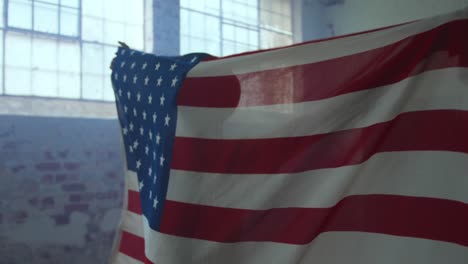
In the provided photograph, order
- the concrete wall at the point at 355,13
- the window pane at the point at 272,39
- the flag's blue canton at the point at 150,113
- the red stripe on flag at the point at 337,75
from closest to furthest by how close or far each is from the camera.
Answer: the red stripe on flag at the point at 337,75 → the flag's blue canton at the point at 150,113 → the concrete wall at the point at 355,13 → the window pane at the point at 272,39

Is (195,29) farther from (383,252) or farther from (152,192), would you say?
(383,252)

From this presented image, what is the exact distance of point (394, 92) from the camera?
101 cm

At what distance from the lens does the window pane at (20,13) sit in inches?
92.8

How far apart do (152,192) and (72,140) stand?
146 cm

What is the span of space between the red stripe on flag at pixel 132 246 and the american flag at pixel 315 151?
0.26 metres

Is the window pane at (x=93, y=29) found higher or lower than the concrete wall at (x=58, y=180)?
higher

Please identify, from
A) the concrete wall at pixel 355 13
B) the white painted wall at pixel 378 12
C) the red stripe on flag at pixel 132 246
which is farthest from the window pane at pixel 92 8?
the white painted wall at pixel 378 12

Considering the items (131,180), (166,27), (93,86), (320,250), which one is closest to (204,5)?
(166,27)

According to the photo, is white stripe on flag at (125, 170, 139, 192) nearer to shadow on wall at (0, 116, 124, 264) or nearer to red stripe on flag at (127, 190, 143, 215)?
red stripe on flag at (127, 190, 143, 215)

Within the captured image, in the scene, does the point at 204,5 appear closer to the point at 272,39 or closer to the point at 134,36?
the point at 134,36

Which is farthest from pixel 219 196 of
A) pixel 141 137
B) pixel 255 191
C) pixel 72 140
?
pixel 72 140

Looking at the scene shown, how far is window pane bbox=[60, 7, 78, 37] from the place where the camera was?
2559 mm

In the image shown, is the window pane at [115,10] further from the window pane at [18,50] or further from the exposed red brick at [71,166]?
the exposed red brick at [71,166]

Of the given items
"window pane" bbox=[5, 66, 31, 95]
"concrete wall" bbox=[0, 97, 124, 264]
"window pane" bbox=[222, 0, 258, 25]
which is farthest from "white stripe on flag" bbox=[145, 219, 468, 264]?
"window pane" bbox=[222, 0, 258, 25]
